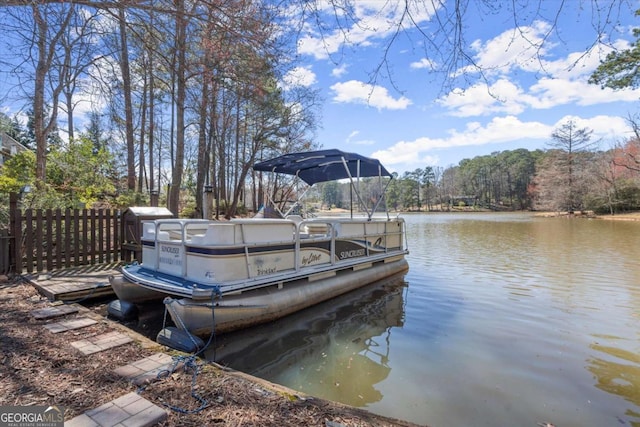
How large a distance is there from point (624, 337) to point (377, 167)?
5003 mm

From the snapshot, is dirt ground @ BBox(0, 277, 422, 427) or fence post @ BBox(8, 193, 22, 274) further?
fence post @ BBox(8, 193, 22, 274)

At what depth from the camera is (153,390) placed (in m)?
2.24

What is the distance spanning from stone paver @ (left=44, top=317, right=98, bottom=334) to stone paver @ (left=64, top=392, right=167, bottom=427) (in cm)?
180

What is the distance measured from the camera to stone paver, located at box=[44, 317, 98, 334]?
3312mm

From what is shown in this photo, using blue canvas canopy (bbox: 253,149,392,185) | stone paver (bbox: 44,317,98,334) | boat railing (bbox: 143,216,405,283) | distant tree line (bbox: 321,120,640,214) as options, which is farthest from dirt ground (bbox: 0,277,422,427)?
distant tree line (bbox: 321,120,640,214)

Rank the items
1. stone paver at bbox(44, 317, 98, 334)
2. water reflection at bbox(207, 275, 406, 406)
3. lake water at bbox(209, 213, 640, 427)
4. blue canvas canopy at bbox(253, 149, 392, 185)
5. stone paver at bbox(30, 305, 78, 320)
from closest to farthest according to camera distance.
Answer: lake water at bbox(209, 213, 640, 427) → water reflection at bbox(207, 275, 406, 406) → stone paver at bbox(44, 317, 98, 334) → stone paver at bbox(30, 305, 78, 320) → blue canvas canopy at bbox(253, 149, 392, 185)

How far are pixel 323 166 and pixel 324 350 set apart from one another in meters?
5.00

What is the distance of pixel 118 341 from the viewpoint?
10.1 feet

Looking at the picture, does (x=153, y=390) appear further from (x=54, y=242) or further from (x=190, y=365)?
(x=54, y=242)

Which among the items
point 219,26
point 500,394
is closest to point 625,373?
point 500,394

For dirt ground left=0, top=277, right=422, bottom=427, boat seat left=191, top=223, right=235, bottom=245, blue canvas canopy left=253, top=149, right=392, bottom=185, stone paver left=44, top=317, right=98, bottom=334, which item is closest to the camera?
dirt ground left=0, top=277, right=422, bottom=427

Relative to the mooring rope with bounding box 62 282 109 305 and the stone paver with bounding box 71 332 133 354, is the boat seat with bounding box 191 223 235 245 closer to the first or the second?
the stone paver with bounding box 71 332 133 354

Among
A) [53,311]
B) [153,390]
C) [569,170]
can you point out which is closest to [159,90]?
[53,311]

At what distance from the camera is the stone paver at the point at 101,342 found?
288 cm
